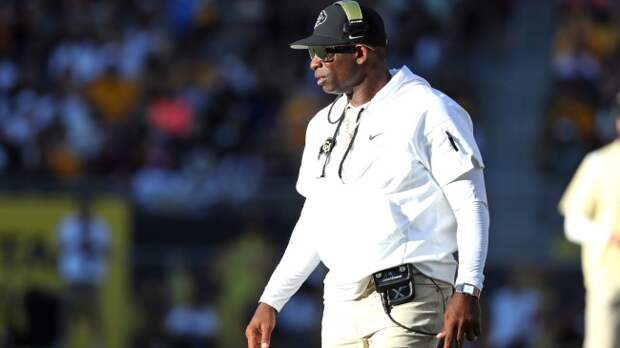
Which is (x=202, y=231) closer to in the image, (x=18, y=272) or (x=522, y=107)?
(x=18, y=272)

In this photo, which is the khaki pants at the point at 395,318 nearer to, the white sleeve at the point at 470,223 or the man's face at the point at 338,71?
the white sleeve at the point at 470,223

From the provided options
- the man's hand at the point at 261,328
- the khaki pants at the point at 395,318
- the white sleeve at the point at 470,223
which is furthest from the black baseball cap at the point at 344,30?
the man's hand at the point at 261,328

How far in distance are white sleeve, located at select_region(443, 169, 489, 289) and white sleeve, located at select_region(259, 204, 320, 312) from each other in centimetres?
80

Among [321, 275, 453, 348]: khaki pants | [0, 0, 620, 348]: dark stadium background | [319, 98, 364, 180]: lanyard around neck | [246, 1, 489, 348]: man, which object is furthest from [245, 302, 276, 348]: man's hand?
[0, 0, 620, 348]: dark stadium background

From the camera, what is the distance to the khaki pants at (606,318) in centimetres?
892

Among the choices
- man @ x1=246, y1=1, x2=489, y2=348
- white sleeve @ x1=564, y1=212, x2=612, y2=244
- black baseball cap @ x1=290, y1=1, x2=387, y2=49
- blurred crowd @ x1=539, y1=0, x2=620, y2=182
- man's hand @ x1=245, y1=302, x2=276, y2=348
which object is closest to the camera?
man @ x1=246, y1=1, x2=489, y2=348

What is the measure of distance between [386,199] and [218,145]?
1089 cm

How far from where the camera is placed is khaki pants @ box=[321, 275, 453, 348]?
5852mm

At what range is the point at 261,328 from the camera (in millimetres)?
6301

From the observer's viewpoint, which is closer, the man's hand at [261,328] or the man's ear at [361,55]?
the man's ear at [361,55]

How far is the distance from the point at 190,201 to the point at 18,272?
1933 mm

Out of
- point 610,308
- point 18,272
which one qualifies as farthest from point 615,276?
Result: point 18,272

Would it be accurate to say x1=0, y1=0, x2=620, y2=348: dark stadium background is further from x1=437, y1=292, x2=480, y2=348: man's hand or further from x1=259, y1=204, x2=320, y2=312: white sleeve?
x1=437, y1=292, x2=480, y2=348: man's hand

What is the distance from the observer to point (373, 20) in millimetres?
6102
